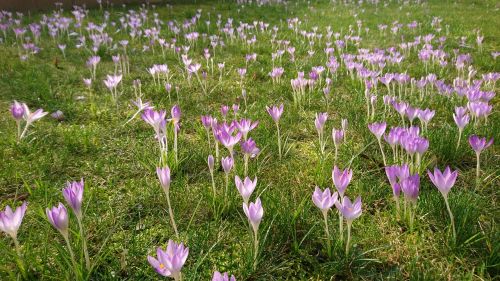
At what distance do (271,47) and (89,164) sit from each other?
5.10 meters

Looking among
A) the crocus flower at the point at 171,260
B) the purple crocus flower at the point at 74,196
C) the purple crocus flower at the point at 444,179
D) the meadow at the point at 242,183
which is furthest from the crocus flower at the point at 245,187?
the purple crocus flower at the point at 444,179

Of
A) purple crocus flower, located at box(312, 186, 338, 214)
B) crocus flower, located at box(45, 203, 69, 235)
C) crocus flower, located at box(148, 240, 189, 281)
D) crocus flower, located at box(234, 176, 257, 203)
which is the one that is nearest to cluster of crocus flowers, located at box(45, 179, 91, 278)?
crocus flower, located at box(45, 203, 69, 235)

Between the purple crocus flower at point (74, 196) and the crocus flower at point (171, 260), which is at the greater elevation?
the purple crocus flower at point (74, 196)

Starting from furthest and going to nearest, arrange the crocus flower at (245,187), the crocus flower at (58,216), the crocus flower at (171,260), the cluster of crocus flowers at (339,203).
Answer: the crocus flower at (245,187) → the cluster of crocus flowers at (339,203) → the crocus flower at (58,216) → the crocus flower at (171,260)

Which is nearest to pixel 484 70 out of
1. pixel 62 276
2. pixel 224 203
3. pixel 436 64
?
pixel 436 64

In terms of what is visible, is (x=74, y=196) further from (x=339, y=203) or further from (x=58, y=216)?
(x=339, y=203)

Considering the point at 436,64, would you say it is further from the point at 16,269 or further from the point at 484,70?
the point at 16,269

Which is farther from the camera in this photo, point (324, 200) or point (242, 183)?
point (242, 183)

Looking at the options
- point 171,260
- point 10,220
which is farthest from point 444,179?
point 10,220

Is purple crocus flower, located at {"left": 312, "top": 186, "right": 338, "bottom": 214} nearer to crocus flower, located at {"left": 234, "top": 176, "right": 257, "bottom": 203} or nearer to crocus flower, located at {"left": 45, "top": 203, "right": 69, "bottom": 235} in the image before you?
crocus flower, located at {"left": 234, "top": 176, "right": 257, "bottom": 203}

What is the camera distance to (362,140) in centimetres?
329

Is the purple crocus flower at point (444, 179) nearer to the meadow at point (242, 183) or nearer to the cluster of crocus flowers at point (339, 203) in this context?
the meadow at point (242, 183)

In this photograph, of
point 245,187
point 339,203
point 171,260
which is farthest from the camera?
point 245,187

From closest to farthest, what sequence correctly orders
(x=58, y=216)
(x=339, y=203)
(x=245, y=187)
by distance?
1. (x=58, y=216)
2. (x=339, y=203)
3. (x=245, y=187)
